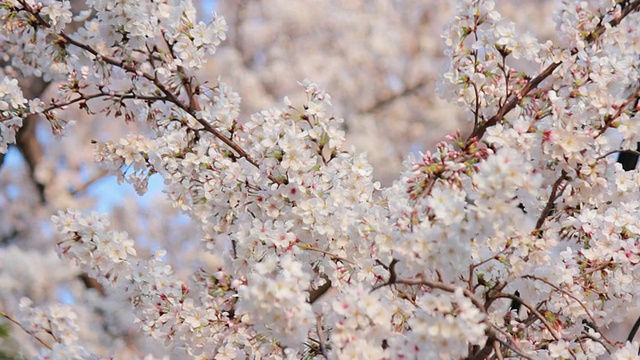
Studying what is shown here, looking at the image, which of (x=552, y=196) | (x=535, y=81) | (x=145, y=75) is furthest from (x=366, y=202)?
(x=145, y=75)

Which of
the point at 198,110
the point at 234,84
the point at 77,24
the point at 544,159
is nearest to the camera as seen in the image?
the point at 544,159

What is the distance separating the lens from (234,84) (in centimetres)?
1013

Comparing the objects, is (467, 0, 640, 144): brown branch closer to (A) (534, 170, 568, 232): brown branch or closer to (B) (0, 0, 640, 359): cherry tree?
(B) (0, 0, 640, 359): cherry tree

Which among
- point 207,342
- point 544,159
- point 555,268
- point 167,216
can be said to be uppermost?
point 167,216

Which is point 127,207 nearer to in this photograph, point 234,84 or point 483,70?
point 234,84

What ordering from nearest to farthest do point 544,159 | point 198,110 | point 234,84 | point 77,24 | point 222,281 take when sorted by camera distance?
point 544,159 < point 222,281 < point 198,110 < point 77,24 < point 234,84

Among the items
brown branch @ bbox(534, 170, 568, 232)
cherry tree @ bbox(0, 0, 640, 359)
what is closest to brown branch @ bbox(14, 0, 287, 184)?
cherry tree @ bbox(0, 0, 640, 359)

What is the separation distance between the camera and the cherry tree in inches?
72.7

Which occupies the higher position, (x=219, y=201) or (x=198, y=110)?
(x=198, y=110)

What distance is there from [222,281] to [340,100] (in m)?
8.25

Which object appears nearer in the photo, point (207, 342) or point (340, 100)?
point (207, 342)

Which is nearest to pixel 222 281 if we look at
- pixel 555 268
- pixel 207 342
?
pixel 207 342

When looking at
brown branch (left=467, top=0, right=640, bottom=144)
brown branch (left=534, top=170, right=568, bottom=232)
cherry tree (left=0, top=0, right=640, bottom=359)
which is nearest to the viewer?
cherry tree (left=0, top=0, right=640, bottom=359)

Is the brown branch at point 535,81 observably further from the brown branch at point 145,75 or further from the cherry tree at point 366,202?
the brown branch at point 145,75
